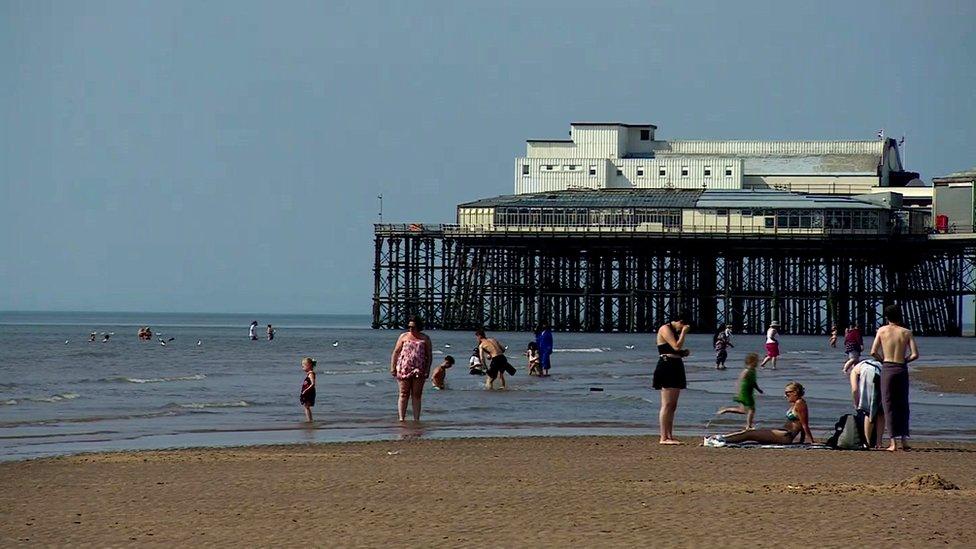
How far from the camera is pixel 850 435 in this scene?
18.4 m

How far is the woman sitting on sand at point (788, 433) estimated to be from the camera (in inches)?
742

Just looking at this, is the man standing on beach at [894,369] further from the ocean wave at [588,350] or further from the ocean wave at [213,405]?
the ocean wave at [588,350]

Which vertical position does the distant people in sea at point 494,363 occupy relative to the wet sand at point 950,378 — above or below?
above

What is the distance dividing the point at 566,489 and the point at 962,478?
383cm

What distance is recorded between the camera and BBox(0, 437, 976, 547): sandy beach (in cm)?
1140

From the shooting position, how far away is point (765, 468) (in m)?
16.1

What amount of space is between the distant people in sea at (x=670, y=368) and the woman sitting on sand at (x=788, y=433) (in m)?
0.55

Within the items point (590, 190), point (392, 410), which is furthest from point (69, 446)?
point (590, 190)

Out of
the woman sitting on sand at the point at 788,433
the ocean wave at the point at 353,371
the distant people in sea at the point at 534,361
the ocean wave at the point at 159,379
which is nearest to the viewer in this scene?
the woman sitting on sand at the point at 788,433

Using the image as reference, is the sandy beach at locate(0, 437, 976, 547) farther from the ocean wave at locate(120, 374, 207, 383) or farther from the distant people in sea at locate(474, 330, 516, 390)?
the ocean wave at locate(120, 374, 207, 383)

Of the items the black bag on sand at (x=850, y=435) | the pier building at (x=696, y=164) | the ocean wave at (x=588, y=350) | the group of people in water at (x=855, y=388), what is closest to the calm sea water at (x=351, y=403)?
the group of people in water at (x=855, y=388)

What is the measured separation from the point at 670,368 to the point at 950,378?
22.3 meters

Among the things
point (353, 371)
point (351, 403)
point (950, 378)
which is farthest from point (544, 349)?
point (351, 403)

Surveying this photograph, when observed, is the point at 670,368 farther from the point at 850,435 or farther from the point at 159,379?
the point at 159,379
